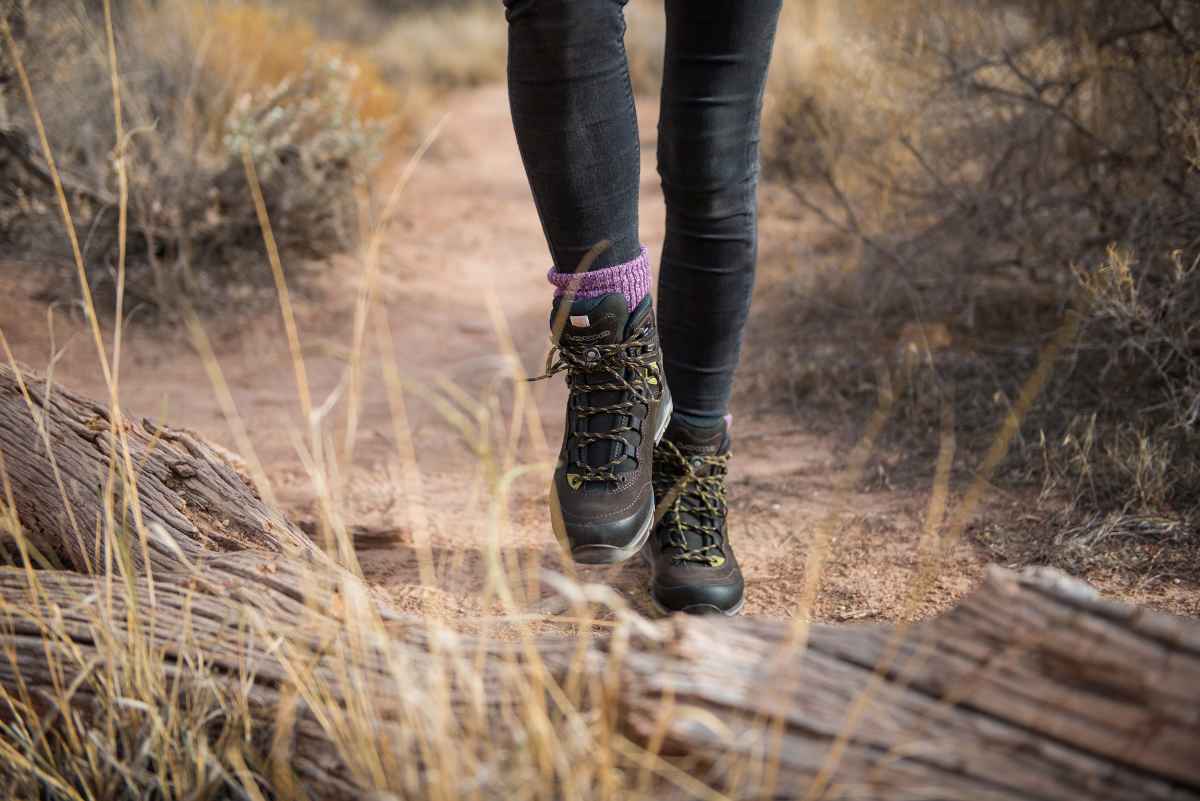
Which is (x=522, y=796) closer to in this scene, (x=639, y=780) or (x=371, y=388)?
(x=639, y=780)

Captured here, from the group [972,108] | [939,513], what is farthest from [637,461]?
[972,108]

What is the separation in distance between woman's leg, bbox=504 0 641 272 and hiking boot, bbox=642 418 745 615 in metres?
0.44

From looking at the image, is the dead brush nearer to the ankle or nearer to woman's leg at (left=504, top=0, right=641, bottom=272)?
the ankle

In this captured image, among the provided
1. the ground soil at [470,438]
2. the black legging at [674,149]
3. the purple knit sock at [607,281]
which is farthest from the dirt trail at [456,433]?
the black legging at [674,149]

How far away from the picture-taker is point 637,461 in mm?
1517

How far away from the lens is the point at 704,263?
163 centimetres

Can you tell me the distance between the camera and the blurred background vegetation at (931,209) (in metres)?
2.18

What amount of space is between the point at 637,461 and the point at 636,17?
23.7 ft

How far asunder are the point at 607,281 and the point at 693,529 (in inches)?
20.8

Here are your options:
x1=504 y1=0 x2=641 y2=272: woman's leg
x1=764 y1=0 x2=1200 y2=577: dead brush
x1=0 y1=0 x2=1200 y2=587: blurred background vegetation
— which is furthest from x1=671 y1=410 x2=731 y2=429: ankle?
x1=764 y1=0 x2=1200 y2=577: dead brush

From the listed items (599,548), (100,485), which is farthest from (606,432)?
(100,485)

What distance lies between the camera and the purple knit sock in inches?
56.0

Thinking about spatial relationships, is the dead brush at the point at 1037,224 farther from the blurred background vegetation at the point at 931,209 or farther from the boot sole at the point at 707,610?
the boot sole at the point at 707,610

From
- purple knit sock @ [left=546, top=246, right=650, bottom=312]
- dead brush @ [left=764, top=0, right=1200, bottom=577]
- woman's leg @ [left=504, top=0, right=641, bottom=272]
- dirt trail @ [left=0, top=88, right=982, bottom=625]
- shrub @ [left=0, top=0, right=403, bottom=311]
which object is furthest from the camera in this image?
shrub @ [left=0, top=0, right=403, bottom=311]
